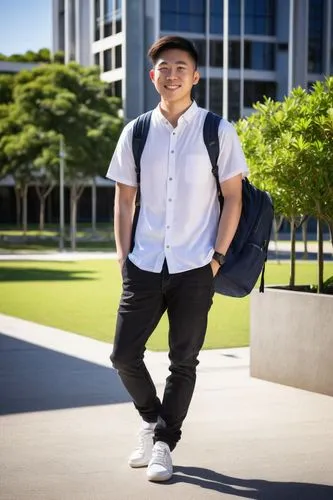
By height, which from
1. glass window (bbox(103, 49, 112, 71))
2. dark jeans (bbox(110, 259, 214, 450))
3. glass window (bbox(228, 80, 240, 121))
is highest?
glass window (bbox(103, 49, 112, 71))

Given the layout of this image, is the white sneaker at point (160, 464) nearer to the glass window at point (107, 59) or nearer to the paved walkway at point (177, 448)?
the paved walkway at point (177, 448)

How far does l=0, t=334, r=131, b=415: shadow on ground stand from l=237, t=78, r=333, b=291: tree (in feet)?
6.27

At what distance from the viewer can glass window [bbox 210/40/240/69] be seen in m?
69.0

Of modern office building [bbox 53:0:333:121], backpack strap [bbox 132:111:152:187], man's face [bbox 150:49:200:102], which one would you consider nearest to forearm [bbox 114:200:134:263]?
backpack strap [bbox 132:111:152:187]

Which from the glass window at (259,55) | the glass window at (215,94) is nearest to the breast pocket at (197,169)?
the glass window at (215,94)

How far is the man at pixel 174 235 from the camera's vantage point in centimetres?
526

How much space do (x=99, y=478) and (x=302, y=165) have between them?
11.1 ft

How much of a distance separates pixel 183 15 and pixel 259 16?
533cm

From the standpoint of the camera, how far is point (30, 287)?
68.5 ft

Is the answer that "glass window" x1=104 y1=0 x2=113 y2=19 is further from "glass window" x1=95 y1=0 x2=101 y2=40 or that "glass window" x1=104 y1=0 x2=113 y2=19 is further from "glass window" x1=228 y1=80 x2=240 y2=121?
"glass window" x1=228 y1=80 x2=240 y2=121

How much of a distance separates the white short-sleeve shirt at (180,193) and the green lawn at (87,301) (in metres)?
5.94

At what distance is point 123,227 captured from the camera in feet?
18.0

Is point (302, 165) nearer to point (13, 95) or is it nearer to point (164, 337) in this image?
point (164, 337)

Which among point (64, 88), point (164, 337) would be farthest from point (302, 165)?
point (64, 88)
